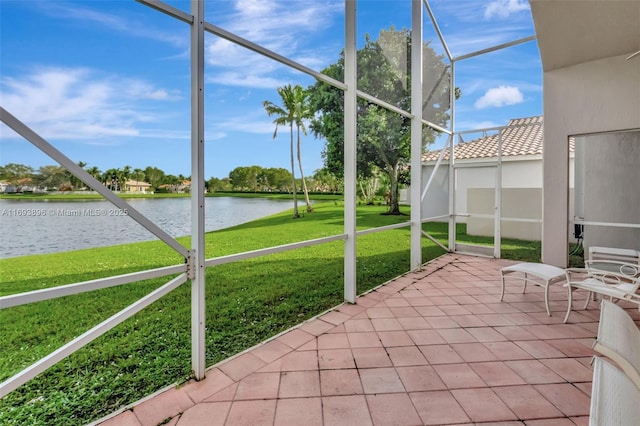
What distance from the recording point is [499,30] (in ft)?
20.7

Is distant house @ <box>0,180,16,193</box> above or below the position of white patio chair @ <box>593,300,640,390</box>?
above

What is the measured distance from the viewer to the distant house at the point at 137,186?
2.35 m

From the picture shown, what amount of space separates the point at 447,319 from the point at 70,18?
4236mm

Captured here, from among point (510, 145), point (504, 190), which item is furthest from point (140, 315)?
point (510, 145)

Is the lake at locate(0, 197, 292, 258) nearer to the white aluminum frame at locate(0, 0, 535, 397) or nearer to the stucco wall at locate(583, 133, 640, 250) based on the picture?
the white aluminum frame at locate(0, 0, 535, 397)

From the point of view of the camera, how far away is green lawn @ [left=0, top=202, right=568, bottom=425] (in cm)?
219

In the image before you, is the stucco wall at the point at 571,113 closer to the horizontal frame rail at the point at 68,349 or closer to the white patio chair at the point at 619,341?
the white patio chair at the point at 619,341

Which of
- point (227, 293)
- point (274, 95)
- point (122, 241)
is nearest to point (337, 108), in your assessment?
point (274, 95)

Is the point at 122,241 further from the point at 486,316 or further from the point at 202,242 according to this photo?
the point at 486,316

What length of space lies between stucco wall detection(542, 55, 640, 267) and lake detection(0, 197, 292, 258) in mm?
4940

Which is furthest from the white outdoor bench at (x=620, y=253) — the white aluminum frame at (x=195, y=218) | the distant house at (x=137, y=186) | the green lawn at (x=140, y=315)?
the distant house at (x=137, y=186)

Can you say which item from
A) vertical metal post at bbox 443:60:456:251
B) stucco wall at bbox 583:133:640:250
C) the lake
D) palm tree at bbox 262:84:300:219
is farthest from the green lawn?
palm tree at bbox 262:84:300:219

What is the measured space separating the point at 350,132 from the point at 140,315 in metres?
3.20

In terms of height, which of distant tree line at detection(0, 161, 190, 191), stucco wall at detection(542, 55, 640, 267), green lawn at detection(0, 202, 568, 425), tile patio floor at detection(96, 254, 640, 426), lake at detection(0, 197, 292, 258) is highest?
stucco wall at detection(542, 55, 640, 267)
